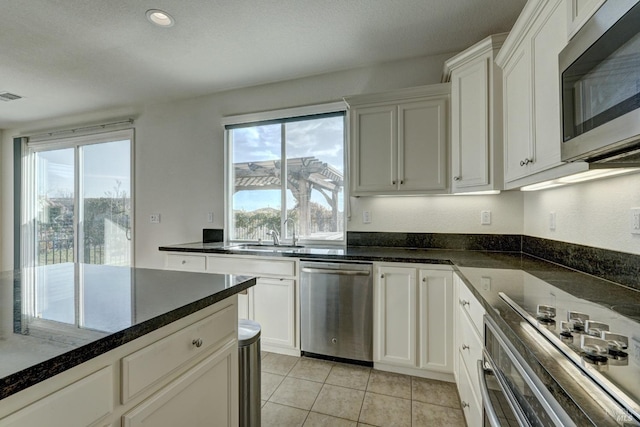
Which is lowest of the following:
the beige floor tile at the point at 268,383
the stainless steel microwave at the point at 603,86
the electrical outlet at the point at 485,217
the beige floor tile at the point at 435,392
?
the beige floor tile at the point at 268,383

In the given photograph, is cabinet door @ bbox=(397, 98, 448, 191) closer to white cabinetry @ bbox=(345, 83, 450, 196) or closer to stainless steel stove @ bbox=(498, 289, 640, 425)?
white cabinetry @ bbox=(345, 83, 450, 196)

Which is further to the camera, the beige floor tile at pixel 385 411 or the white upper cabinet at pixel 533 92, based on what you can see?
the beige floor tile at pixel 385 411

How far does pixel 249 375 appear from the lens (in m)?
1.38

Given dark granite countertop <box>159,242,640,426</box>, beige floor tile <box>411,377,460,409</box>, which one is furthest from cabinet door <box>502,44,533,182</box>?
beige floor tile <box>411,377,460,409</box>

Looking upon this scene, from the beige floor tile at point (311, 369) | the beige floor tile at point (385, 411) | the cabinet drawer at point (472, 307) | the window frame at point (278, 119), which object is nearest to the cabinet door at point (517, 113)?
the cabinet drawer at point (472, 307)

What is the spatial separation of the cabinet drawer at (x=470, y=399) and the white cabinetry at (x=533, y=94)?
108cm

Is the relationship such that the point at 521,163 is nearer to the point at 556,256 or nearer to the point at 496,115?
the point at 496,115

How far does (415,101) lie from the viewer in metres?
2.42

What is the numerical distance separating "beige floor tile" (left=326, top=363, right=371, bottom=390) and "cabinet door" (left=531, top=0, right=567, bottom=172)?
1.81 metres

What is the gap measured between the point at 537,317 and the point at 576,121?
26.4 inches

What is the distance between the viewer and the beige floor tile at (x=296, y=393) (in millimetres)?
1938

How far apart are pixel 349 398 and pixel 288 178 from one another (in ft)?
7.00

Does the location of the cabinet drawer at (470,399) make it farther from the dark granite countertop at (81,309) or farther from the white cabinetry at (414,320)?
the dark granite countertop at (81,309)

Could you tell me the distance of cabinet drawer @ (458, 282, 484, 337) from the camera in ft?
4.33
